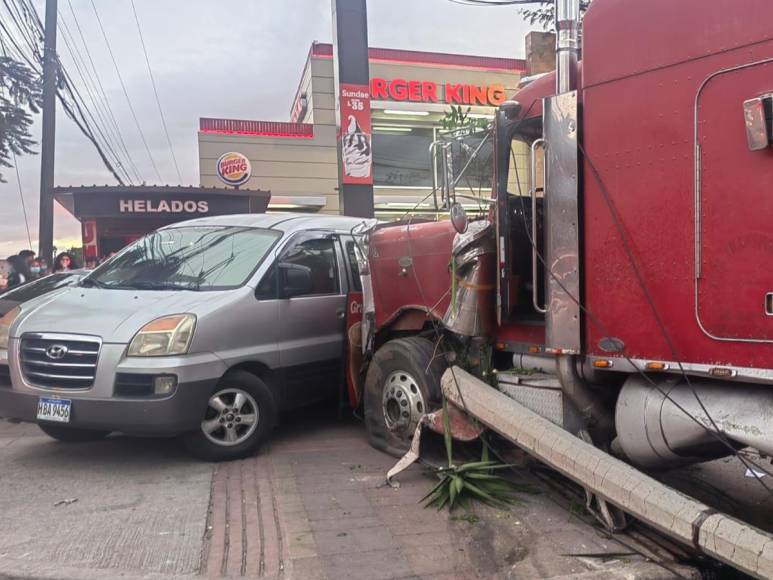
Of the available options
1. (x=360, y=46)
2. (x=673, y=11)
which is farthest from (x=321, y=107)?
(x=673, y=11)

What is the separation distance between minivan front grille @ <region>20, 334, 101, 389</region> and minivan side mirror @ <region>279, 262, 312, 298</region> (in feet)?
5.26

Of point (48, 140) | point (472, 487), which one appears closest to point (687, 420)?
point (472, 487)

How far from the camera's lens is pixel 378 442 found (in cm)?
555

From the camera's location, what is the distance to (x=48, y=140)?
13266 millimetres

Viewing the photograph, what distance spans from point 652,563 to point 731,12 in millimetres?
2829

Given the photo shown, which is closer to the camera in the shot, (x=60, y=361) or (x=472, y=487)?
(x=472, y=487)

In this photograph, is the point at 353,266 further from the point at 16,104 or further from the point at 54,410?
the point at 16,104

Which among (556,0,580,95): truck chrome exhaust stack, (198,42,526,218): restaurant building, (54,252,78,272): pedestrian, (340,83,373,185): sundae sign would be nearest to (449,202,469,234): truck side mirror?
(556,0,580,95): truck chrome exhaust stack

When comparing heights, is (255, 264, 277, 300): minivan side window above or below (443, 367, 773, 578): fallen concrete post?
above

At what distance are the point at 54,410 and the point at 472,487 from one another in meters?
3.05

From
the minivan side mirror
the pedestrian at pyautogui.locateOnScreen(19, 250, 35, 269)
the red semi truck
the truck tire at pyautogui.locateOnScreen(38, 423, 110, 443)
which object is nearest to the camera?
the red semi truck

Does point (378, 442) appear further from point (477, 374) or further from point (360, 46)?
point (360, 46)

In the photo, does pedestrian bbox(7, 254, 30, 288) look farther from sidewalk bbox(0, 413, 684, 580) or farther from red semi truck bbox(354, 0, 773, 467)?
red semi truck bbox(354, 0, 773, 467)

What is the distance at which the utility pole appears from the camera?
13164mm
